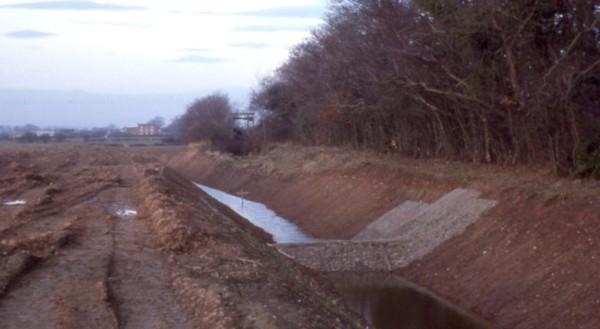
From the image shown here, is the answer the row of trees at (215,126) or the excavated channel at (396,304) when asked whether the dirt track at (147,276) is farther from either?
the row of trees at (215,126)

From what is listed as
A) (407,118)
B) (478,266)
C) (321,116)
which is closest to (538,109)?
(478,266)

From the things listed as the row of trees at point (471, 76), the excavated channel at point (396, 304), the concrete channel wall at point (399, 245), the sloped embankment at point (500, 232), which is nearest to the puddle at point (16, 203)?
the concrete channel wall at point (399, 245)

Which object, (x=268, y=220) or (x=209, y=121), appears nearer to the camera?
(x=268, y=220)

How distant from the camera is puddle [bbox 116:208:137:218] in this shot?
1161 inches

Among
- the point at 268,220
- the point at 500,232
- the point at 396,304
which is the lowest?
the point at 268,220

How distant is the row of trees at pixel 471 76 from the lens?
3148cm

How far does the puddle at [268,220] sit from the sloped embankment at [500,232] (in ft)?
2.78

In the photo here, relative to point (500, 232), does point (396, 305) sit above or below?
below

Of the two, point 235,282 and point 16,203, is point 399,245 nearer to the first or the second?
point 16,203

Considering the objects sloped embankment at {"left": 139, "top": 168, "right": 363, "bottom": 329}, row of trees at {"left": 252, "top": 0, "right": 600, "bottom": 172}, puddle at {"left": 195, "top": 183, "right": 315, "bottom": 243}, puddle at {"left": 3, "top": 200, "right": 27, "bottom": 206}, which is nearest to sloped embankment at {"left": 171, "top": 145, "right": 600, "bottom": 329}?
puddle at {"left": 195, "top": 183, "right": 315, "bottom": 243}

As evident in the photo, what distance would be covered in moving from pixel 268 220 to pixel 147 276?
3020 centimetres

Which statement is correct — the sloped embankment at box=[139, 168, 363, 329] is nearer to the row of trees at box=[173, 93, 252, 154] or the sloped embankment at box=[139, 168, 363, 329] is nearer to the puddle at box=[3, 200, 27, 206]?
the puddle at box=[3, 200, 27, 206]

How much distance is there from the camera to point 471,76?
37.0 m

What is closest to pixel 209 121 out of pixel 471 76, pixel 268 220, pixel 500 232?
pixel 268 220
